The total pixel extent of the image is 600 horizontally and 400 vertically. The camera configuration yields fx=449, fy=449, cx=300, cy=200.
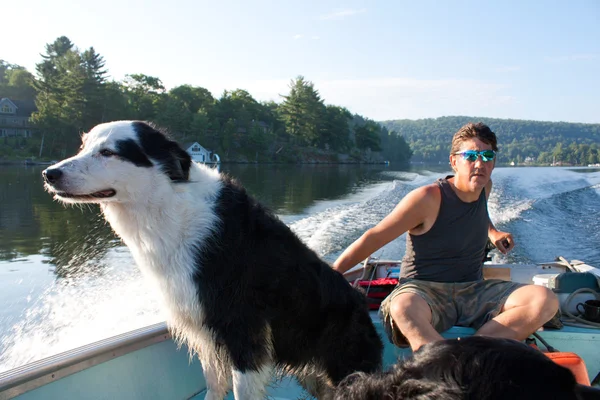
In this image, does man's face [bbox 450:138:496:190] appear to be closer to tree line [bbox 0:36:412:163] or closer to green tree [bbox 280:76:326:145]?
tree line [bbox 0:36:412:163]

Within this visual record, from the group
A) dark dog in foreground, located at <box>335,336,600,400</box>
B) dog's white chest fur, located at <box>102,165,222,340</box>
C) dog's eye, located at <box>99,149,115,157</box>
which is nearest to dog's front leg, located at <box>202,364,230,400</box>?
dog's white chest fur, located at <box>102,165,222,340</box>

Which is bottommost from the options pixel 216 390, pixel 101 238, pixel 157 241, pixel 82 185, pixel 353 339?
pixel 101 238

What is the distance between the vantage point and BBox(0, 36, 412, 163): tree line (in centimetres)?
5806

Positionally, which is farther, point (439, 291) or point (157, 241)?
point (439, 291)

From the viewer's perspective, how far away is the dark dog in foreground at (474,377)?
0.84m

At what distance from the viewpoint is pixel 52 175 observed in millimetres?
2230

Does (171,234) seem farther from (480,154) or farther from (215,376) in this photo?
(480,154)

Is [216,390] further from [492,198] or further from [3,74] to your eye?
[3,74]

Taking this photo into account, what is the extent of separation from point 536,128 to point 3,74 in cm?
10098

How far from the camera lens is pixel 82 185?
2.27 meters

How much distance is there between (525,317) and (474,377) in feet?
7.50

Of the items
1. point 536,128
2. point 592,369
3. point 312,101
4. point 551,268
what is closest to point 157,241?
point 592,369

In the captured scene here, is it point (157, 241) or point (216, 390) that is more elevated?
point (157, 241)

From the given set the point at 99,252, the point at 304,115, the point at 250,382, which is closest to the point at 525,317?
the point at 250,382
